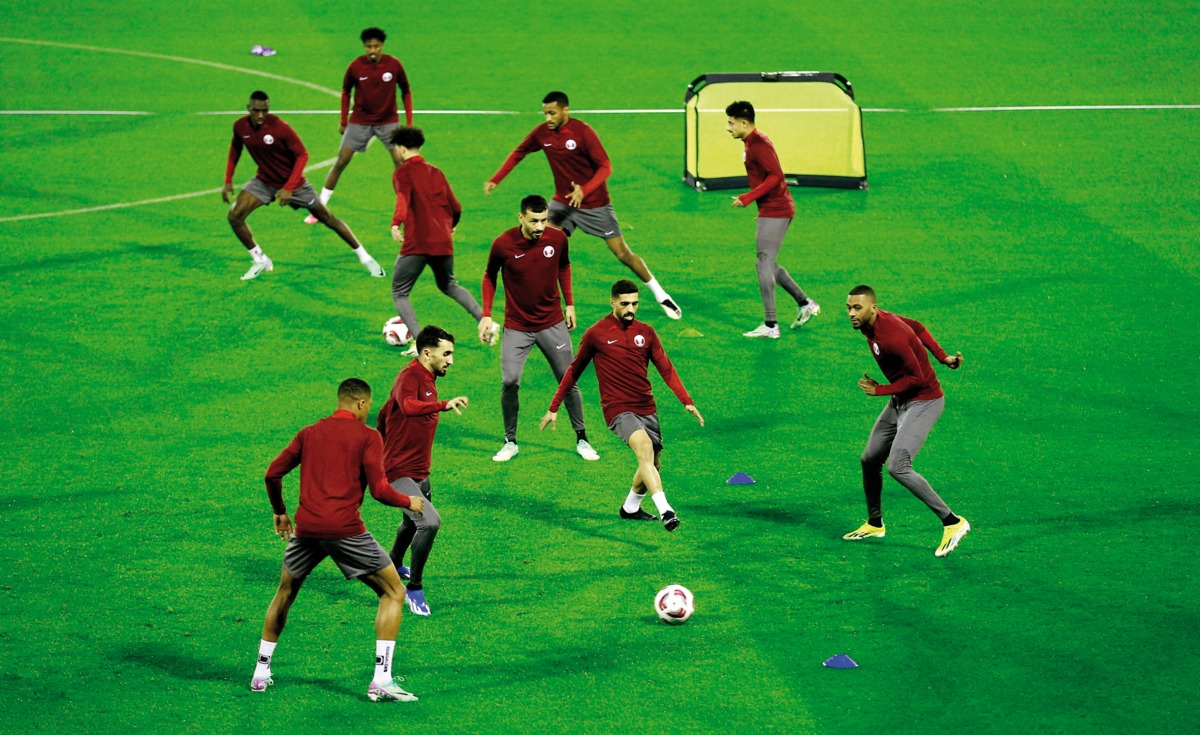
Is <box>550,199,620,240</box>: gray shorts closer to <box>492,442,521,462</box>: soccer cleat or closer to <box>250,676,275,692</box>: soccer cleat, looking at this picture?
<box>492,442,521,462</box>: soccer cleat

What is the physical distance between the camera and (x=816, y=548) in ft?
39.9

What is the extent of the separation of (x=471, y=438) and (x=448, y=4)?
21565mm

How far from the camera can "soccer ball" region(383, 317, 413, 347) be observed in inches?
663

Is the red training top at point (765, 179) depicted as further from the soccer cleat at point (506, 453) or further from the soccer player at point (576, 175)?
the soccer cleat at point (506, 453)

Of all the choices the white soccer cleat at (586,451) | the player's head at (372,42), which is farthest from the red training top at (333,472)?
the player's head at (372,42)

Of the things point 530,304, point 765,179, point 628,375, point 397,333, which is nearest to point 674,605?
point 628,375

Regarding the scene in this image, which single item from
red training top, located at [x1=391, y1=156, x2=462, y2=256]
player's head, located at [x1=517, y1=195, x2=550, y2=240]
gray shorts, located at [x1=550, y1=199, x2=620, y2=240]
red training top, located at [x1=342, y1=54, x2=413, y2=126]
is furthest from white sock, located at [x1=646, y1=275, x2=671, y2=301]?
red training top, located at [x1=342, y1=54, x2=413, y2=126]

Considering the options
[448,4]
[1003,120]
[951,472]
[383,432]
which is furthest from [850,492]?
[448,4]

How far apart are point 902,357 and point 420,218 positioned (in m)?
6.26

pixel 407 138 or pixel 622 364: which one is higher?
pixel 407 138

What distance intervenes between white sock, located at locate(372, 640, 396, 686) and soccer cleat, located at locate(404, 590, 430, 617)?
1.32 metres

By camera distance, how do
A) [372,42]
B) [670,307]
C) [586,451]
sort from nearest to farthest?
[586,451], [670,307], [372,42]

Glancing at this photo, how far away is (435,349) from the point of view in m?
11.0

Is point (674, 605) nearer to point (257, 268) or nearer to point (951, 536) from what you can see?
point (951, 536)
